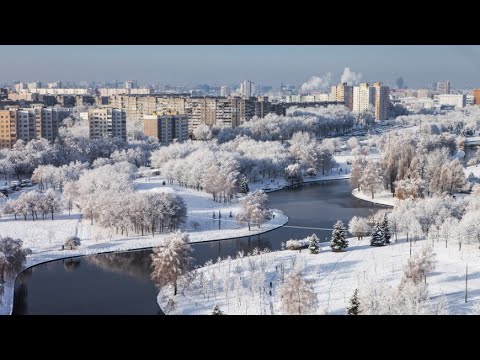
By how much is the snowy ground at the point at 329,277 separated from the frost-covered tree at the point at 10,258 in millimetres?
1339

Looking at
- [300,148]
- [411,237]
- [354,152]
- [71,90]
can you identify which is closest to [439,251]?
[411,237]

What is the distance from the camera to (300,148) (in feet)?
37.8

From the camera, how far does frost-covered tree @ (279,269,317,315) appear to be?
12.0 ft

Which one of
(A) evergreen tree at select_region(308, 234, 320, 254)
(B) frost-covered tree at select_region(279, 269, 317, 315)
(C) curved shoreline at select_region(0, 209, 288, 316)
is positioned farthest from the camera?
(A) evergreen tree at select_region(308, 234, 320, 254)

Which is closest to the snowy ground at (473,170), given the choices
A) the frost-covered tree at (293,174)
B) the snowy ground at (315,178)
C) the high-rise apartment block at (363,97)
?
the snowy ground at (315,178)

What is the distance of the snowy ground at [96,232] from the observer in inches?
228

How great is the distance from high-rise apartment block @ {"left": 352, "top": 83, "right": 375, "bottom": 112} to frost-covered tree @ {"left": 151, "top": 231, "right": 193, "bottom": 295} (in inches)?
784

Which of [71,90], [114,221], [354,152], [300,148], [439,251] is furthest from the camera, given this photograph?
[71,90]

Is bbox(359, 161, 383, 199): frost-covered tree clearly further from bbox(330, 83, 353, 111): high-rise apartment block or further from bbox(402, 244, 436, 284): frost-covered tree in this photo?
bbox(330, 83, 353, 111): high-rise apartment block

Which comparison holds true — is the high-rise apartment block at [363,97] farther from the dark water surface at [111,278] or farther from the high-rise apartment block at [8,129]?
the dark water surface at [111,278]

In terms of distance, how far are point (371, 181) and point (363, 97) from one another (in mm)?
16198

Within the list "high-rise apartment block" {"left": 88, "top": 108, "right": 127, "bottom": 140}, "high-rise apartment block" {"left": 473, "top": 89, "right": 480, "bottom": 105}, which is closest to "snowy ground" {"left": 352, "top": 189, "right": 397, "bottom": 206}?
"high-rise apartment block" {"left": 88, "top": 108, "right": 127, "bottom": 140}
